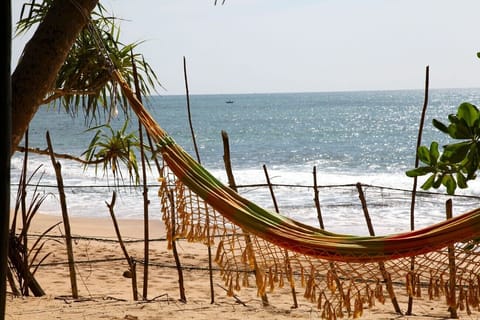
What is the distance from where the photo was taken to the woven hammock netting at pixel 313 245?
67.4 inches

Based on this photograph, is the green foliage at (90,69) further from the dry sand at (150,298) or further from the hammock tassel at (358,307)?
the hammock tassel at (358,307)

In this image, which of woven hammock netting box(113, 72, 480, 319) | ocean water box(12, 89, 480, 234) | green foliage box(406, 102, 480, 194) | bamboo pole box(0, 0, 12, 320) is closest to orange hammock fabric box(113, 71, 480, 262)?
woven hammock netting box(113, 72, 480, 319)

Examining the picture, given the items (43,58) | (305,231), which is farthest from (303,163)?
(43,58)

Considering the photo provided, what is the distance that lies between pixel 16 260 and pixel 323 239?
186 cm

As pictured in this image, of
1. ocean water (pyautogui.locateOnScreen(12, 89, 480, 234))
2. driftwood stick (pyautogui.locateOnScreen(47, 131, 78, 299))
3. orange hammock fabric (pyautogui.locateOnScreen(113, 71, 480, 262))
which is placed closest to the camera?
orange hammock fabric (pyautogui.locateOnScreen(113, 71, 480, 262))

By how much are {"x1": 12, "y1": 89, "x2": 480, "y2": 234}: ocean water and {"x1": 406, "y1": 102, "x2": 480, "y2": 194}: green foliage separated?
1.54m

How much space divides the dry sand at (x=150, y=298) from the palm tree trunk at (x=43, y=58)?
1.31 meters

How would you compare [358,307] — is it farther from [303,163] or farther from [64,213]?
[303,163]

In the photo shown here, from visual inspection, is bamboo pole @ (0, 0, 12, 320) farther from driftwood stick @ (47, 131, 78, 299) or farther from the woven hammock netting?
driftwood stick @ (47, 131, 78, 299)

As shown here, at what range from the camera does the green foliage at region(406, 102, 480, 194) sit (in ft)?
5.15

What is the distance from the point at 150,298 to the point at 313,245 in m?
2.41

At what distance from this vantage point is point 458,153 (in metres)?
1.60

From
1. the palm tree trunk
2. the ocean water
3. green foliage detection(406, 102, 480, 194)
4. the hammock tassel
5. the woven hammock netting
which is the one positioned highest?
the palm tree trunk

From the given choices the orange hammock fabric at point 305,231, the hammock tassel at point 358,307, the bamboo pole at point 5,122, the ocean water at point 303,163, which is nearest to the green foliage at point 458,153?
the orange hammock fabric at point 305,231
